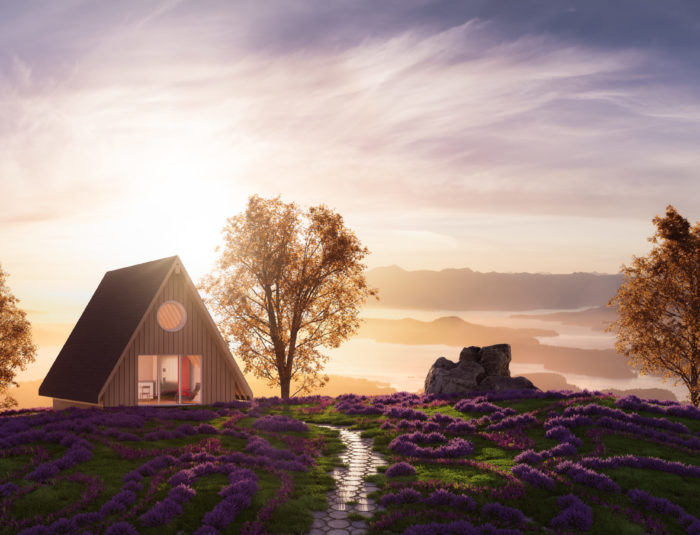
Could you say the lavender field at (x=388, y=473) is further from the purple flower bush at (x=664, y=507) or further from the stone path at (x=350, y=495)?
the stone path at (x=350, y=495)

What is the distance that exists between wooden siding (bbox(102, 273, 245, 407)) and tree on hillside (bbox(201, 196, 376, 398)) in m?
6.07

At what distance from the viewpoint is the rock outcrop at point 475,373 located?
106 ft

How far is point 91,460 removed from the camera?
1545cm

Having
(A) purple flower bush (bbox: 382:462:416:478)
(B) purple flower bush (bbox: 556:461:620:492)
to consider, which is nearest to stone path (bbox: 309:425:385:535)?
(A) purple flower bush (bbox: 382:462:416:478)

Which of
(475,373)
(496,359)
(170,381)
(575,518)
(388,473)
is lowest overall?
(575,518)

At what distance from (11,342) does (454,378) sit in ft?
119

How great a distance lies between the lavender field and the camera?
11422 millimetres

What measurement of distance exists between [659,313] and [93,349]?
37928 millimetres

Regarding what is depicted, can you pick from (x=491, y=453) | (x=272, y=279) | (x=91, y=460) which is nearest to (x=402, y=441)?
(x=491, y=453)

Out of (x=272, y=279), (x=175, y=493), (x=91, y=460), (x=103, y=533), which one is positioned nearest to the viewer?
(x=103, y=533)

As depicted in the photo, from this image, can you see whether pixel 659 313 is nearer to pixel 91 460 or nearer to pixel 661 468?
pixel 661 468

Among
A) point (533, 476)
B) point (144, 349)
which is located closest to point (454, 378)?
point (144, 349)

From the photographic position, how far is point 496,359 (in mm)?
33906

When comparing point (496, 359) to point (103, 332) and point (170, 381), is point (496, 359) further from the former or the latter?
point (103, 332)
